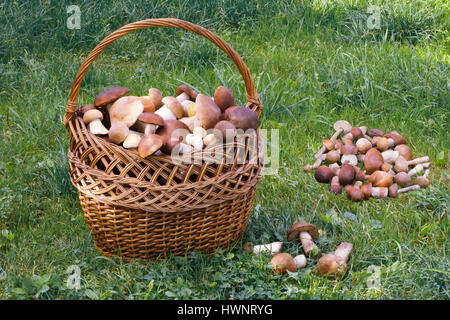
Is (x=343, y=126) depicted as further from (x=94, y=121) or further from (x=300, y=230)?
(x=94, y=121)

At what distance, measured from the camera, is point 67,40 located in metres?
4.78

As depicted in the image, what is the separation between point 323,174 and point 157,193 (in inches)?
49.8

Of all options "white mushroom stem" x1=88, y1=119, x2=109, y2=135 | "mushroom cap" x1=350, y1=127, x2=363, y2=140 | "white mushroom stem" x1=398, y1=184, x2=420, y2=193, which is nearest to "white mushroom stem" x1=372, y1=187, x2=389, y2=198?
"white mushroom stem" x1=398, y1=184, x2=420, y2=193

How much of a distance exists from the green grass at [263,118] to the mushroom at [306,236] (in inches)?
1.6

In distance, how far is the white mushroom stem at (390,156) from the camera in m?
3.39

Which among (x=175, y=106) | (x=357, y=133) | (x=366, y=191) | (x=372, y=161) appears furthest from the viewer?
(x=357, y=133)

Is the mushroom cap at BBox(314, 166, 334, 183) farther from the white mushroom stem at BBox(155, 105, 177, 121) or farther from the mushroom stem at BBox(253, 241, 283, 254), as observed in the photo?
the white mushroom stem at BBox(155, 105, 177, 121)

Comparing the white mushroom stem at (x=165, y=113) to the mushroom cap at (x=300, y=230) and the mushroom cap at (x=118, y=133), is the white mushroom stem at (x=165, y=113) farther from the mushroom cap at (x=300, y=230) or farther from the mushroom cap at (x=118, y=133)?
the mushroom cap at (x=300, y=230)

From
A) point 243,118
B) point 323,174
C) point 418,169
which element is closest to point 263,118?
point 323,174

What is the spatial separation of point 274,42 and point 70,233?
2.86 metres

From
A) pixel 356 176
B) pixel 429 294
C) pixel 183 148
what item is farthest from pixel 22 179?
pixel 429 294

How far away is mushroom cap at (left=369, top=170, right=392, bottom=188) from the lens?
309 cm

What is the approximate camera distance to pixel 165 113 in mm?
2600

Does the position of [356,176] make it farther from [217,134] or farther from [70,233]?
[70,233]
